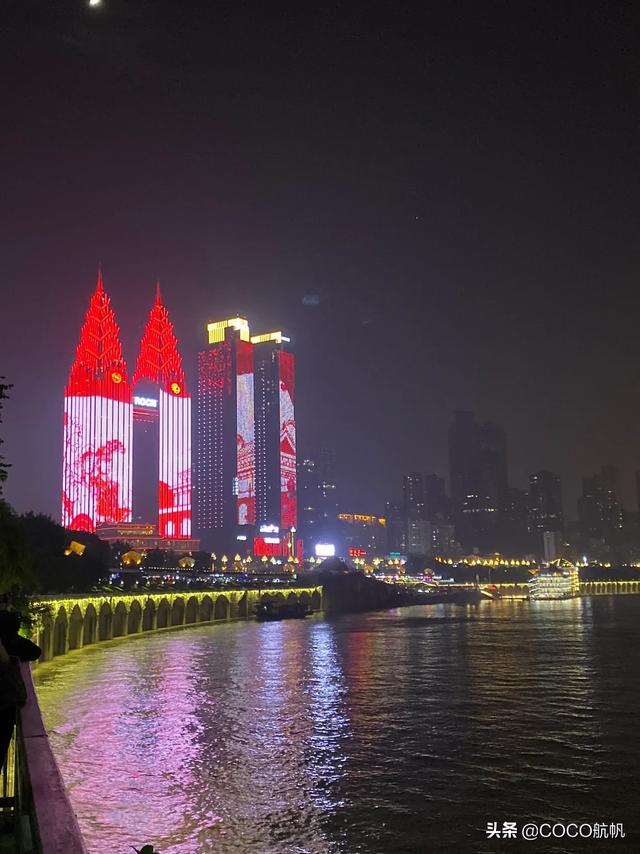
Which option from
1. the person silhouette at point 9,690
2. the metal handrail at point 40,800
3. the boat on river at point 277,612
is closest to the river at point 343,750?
the person silhouette at point 9,690

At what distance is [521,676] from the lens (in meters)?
57.2

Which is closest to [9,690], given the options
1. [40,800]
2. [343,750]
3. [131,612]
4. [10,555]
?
[40,800]

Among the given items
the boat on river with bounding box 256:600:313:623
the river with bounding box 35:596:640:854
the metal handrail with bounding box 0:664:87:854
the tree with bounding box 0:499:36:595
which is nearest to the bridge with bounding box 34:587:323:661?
the boat on river with bounding box 256:600:313:623

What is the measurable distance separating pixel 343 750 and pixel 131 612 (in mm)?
80508

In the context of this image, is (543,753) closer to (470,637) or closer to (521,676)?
(521,676)

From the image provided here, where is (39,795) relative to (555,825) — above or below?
above

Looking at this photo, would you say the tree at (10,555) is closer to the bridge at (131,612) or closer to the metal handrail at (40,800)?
the metal handrail at (40,800)

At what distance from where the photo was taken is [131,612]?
10906cm

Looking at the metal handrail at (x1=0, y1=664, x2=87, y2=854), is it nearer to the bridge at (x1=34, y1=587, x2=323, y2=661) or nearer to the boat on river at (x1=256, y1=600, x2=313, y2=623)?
the bridge at (x1=34, y1=587, x2=323, y2=661)

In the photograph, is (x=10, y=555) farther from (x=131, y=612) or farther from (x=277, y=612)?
(x=277, y=612)

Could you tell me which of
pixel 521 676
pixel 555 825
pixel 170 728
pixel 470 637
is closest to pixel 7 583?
pixel 170 728

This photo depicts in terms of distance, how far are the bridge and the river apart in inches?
254

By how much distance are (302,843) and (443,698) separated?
26.9 metres

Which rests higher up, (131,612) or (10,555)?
(10,555)
